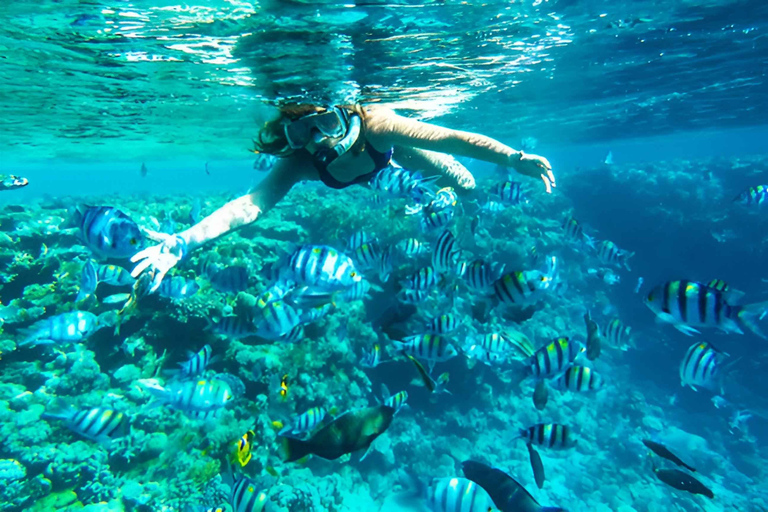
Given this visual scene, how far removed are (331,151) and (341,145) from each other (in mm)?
647

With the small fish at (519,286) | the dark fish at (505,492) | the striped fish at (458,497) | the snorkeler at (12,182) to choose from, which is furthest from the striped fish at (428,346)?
the snorkeler at (12,182)

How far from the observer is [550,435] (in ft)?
16.0

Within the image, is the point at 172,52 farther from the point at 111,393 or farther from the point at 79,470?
the point at 79,470

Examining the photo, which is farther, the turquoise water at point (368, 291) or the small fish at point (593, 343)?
the turquoise water at point (368, 291)

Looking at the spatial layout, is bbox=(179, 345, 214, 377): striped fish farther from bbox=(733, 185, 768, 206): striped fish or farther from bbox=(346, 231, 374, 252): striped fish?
bbox=(733, 185, 768, 206): striped fish

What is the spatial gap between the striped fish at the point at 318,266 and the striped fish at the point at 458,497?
7.94 feet

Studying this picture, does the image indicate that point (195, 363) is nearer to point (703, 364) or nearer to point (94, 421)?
point (94, 421)

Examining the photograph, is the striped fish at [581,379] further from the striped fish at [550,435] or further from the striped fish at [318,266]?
the striped fish at [318,266]

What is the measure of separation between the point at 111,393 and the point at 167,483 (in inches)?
94.2

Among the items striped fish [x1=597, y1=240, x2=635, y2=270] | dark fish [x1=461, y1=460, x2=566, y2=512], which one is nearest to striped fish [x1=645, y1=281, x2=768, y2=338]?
dark fish [x1=461, y1=460, x2=566, y2=512]

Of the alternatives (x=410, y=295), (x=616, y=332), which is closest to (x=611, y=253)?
(x=616, y=332)

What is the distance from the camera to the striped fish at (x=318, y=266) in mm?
4613

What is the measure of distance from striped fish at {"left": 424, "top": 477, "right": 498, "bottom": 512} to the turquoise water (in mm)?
275

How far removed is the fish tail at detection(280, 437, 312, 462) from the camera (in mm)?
3096
